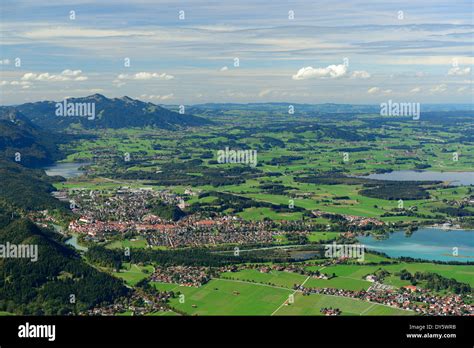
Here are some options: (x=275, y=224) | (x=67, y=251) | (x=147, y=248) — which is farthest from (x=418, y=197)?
(x=67, y=251)

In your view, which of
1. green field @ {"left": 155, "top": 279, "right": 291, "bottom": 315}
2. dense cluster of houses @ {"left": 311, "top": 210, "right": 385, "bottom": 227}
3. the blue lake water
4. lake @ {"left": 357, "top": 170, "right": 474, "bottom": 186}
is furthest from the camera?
lake @ {"left": 357, "top": 170, "right": 474, "bottom": 186}

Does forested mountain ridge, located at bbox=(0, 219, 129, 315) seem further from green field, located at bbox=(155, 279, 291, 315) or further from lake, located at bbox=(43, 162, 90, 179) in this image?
lake, located at bbox=(43, 162, 90, 179)

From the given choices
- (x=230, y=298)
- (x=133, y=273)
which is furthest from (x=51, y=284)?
(x=230, y=298)

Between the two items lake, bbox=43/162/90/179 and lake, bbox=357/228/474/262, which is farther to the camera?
lake, bbox=43/162/90/179

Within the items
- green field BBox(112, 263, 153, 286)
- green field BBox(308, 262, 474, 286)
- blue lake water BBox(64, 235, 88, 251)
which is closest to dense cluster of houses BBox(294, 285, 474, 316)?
green field BBox(308, 262, 474, 286)

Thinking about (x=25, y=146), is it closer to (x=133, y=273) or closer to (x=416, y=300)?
(x=133, y=273)
